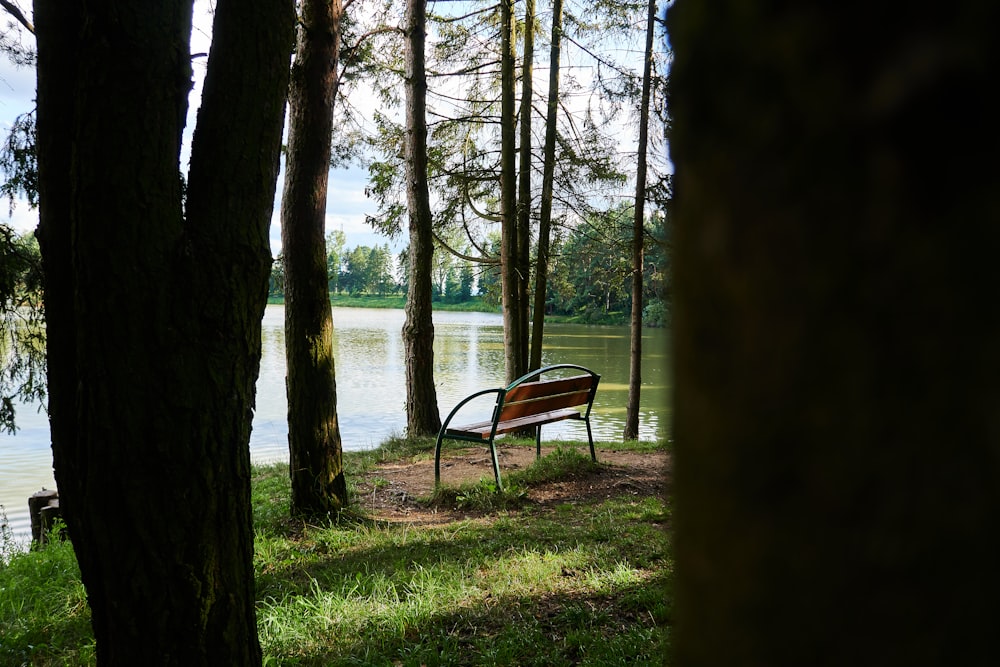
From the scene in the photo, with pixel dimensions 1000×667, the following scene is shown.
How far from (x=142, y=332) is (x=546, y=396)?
5.27 m

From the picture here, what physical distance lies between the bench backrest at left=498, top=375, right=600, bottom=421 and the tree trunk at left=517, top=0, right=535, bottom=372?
3.83 meters

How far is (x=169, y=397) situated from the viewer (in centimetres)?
224

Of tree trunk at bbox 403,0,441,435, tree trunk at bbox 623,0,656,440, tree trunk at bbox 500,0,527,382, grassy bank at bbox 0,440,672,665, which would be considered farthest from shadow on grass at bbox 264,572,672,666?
tree trunk at bbox 623,0,656,440

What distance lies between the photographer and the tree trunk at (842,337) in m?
0.35

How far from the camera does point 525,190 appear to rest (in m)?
11.6

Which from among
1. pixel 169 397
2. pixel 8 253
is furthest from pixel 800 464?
pixel 8 253

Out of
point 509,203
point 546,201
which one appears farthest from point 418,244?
point 546,201

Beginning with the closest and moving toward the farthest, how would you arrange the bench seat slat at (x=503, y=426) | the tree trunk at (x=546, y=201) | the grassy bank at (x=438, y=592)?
the grassy bank at (x=438, y=592)
the bench seat slat at (x=503, y=426)
the tree trunk at (x=546, y=201)

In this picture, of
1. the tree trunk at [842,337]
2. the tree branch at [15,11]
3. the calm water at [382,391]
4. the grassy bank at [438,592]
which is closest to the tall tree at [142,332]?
the grassy bank at [438,592]

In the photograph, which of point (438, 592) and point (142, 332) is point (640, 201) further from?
point (142, 332)

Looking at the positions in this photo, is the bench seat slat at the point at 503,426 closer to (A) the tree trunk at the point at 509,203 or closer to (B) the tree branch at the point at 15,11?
(A) the tree trunk at the point at 509,203

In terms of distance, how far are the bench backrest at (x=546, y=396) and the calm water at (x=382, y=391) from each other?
151cm

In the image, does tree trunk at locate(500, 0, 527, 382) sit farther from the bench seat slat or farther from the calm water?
the bench seat slat

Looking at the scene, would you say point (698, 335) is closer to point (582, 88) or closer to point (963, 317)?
point (963, 317)
